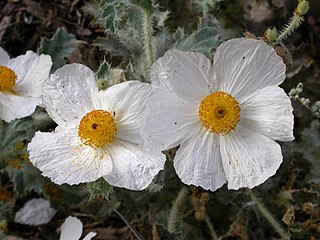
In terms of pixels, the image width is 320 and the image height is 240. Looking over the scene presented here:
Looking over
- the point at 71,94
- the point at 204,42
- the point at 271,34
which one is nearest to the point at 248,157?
the point at 271,34

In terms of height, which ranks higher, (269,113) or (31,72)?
(269,113)

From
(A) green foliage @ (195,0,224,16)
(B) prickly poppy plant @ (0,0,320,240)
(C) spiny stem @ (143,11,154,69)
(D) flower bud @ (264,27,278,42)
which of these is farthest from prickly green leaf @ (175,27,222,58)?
(A) green foliage @ (195,0,224,16)

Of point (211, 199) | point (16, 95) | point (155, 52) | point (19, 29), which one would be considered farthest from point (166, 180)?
point (19, 29)

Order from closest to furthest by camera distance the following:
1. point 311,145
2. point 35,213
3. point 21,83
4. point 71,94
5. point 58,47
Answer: point 71,94, point 21,83, point 311,145, point 58,47, point 35,213

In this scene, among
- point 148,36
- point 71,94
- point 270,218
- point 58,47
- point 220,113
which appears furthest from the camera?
point 58,47

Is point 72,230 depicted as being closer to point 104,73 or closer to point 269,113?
point 104,73

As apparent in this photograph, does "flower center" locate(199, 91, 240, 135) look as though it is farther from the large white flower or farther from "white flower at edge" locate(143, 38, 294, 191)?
the large white flower

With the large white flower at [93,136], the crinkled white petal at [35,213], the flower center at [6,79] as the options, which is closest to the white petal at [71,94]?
the large white flower at [93,136]
